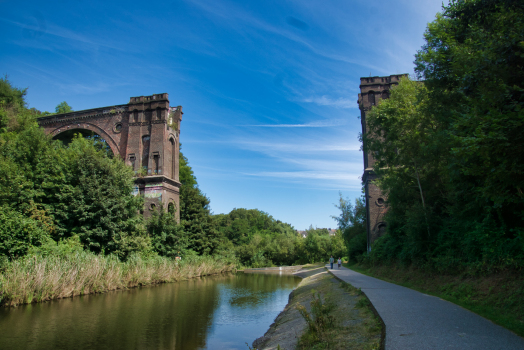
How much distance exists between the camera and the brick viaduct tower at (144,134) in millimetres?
28125

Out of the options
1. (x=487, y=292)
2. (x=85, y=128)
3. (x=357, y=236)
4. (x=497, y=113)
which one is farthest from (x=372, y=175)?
(x=85, y=128)

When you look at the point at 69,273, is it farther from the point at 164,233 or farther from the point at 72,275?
the point at 164,233

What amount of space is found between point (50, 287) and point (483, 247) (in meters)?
15.9

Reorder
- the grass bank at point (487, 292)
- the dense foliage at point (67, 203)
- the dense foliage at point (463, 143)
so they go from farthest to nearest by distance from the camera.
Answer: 1. the dense foliage at point (67, 203)
2. the grass bank at point (487, 292)
3. the dense foliage at point (463, 143)

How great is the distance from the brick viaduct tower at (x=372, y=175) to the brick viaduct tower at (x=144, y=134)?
1675 centimetres

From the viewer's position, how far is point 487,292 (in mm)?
8141

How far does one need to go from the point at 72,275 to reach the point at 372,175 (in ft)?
71.0

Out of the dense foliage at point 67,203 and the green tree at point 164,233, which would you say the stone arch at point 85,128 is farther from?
the green tree at point 164,233

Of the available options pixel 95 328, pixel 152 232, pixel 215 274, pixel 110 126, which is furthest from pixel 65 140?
pixel 95 328

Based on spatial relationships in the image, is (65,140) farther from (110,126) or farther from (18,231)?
(18,231)

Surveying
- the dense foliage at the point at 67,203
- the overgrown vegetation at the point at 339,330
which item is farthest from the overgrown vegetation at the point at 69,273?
the overgrown vegetation at the point at 339,330

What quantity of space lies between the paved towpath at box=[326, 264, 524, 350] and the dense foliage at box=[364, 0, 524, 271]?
236cm

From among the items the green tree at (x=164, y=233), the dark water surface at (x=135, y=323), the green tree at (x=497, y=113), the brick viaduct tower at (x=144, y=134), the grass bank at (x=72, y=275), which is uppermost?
the brick viaduct tower at (x=144, y=134)

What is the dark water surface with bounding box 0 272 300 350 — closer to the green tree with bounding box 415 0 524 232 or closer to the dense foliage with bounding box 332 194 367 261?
the green tree with bounding box 415 0 524 232
